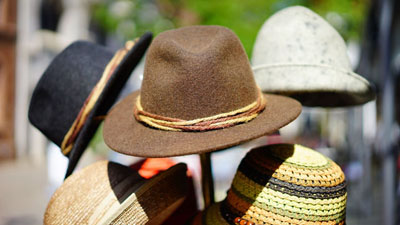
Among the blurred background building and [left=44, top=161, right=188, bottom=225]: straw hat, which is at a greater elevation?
[left=44, top=161, right=188, bottom=225]: straw hat

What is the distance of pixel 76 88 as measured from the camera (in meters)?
1.39

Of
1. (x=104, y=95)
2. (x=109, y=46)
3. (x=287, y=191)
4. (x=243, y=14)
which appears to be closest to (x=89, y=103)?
(x=104, y=95)

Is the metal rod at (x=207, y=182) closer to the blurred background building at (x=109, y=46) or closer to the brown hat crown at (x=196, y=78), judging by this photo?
the brown hat crown at (x=196, y=78)

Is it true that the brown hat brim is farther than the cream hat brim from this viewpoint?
No

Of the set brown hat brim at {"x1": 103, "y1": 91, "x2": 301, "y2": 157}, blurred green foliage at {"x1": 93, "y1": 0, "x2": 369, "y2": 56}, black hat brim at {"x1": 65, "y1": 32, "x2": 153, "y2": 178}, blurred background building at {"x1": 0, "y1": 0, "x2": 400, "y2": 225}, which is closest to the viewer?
brown hat brim at {"x1": 103, "y1": 91, "x2": 301, "y2": 157}

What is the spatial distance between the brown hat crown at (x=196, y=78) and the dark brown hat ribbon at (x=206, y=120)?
2 centimetres

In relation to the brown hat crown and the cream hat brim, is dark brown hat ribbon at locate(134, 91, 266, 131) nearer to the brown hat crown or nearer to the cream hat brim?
the brown hat crown

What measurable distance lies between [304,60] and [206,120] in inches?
20.5

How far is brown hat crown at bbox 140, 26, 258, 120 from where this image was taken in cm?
107

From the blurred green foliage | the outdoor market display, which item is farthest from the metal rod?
the blurred green foliage

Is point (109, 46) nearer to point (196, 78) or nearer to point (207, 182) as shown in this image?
point (207, 182)

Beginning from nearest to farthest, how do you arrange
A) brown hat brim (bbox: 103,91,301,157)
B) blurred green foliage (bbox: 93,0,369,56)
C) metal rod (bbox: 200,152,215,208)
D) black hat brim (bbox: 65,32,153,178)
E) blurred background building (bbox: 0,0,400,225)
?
brown hat brim (bbox: 103,91,301,157) < black hat brim (bbox: 65,32,153,178) < metal rod (bbox: 200,152,215,208) < blurred background building (bbox: 0,0,400,225) < blurred green foliage (bbox: 93,0,369,56)

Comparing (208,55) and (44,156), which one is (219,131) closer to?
(208,55)

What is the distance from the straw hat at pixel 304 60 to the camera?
1330 millimetres
